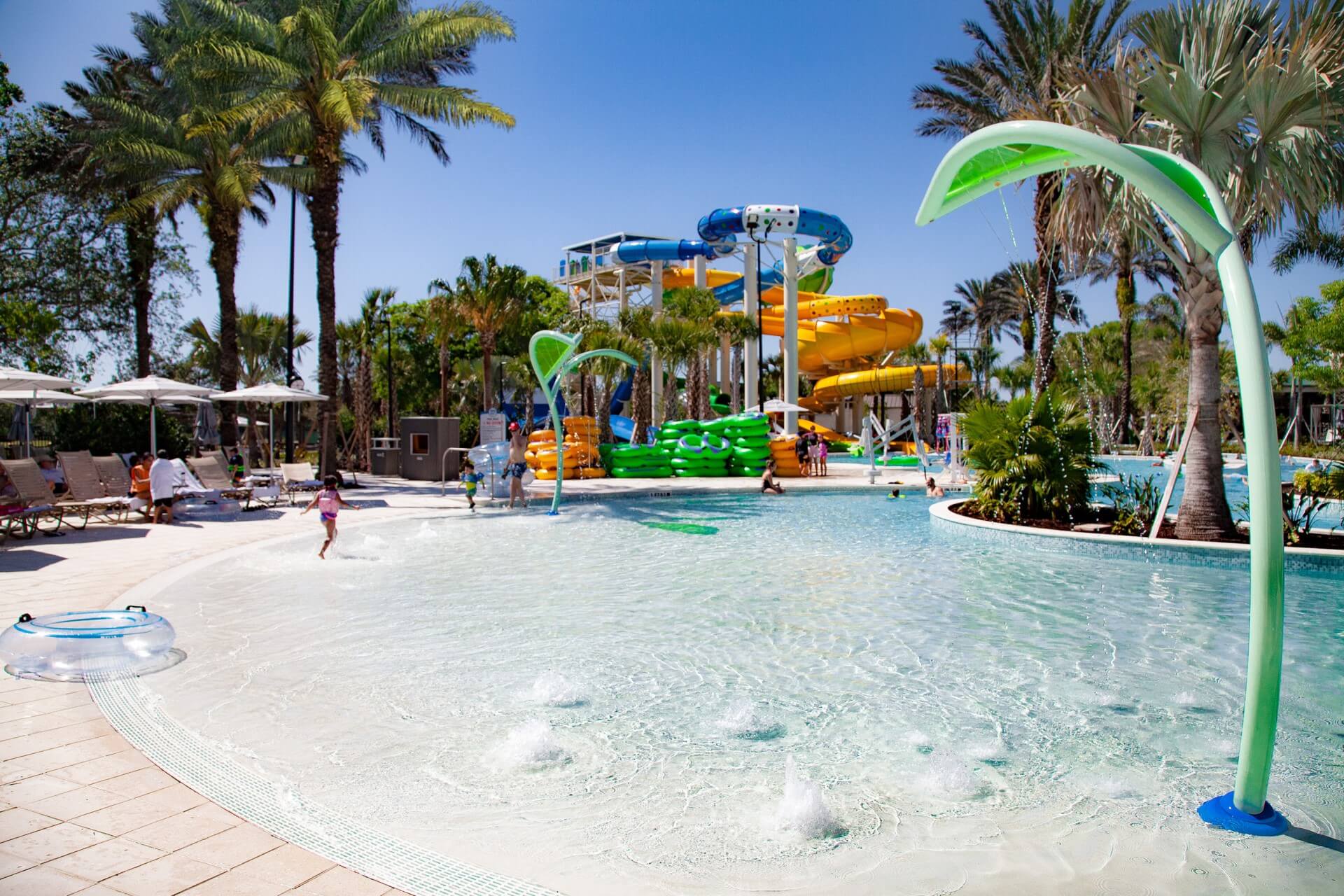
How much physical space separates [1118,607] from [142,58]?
27.8 meters

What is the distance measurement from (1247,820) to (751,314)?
28.8 metres

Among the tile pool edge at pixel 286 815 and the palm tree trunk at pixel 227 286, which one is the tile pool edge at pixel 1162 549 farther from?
the palm tree trunk at pixel 227 286

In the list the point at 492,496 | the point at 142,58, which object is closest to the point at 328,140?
the point at 492,496

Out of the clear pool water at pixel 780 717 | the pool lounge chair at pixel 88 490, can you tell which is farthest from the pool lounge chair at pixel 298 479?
the clear pool water at pixel 780 717

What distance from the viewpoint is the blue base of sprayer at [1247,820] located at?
340 centimetres

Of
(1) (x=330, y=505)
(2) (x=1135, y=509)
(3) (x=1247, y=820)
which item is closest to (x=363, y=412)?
(1) (x=330, y=505)

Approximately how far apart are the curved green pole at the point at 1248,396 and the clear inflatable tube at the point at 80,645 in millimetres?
5893

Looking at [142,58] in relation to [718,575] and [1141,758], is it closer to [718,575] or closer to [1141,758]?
[718,575]

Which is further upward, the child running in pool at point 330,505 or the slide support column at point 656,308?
the slide support column at point 656,308

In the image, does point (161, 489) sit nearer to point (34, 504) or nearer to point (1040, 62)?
point (34, 504)

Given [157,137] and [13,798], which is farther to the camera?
[157,137]

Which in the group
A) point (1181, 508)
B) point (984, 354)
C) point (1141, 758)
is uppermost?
point (984, 354)

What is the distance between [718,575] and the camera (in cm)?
930

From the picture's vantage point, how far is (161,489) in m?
12.8
